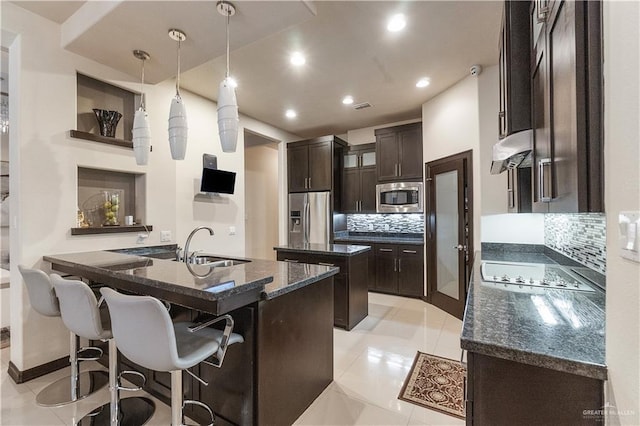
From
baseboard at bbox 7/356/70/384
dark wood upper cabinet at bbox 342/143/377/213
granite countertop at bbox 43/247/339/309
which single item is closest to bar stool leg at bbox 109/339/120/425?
granite countertop at bbox 43/247/339/309

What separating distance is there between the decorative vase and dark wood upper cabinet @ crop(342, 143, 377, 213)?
3645 mm

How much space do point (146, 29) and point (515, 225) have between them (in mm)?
4010

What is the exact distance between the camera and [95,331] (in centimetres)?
166

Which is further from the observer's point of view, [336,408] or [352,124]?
[352,124]

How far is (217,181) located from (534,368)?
385 cm

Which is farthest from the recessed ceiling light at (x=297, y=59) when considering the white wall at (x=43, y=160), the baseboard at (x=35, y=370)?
the baseboard at (x=35, y=370)

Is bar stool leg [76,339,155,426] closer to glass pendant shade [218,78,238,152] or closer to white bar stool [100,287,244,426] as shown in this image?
white bar stool [100,287,244,426]

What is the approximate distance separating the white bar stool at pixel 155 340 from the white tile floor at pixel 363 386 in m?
0.85

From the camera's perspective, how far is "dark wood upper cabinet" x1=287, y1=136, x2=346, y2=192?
206 inches

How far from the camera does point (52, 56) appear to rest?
2469 mm

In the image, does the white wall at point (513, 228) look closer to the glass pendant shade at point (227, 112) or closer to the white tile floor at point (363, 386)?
the white tile floor at point (363, 386)

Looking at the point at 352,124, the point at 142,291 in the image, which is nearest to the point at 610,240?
the point at 142,291

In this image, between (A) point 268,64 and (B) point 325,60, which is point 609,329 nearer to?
(B) point 325,60

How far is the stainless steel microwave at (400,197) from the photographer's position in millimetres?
4586
